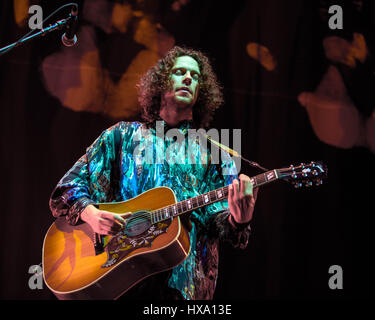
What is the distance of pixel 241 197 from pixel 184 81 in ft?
3.10

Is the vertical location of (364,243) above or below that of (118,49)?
below

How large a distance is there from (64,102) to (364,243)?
274 centimetres

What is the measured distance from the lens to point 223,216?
235 cm

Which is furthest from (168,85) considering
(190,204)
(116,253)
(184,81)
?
(116,253)

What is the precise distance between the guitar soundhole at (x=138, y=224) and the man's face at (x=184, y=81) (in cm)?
79

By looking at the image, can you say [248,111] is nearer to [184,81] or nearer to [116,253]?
[184,81]

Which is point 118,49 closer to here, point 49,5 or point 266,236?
point 49,5

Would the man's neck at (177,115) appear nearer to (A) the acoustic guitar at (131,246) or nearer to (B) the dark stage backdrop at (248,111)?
(A) the acoustic guitar at (131,246)

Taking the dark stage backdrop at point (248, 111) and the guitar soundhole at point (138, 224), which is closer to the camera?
the guitar soundhole at point (138, 224)

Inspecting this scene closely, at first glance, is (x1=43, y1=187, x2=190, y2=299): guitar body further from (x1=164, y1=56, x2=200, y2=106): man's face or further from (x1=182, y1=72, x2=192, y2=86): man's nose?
(x1=182, y1=72, x2=192, y2=86): man's nose

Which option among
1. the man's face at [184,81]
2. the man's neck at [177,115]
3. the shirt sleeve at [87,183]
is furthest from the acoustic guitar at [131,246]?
the man's face at [184,81]

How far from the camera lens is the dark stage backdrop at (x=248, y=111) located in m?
3.22

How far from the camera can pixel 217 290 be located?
10.6ft

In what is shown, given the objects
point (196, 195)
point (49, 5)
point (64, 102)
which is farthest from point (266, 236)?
point (49, 5)
